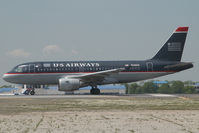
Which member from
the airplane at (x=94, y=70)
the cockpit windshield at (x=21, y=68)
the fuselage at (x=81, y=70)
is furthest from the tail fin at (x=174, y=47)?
the cockpit windshield at (x=21, y=68)

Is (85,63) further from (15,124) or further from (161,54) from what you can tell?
(15,124)

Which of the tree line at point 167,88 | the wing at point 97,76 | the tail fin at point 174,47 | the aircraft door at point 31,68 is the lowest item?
the tree line at point 167,88

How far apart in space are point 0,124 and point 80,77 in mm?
20359

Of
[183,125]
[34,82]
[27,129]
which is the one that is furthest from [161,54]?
[27,129]

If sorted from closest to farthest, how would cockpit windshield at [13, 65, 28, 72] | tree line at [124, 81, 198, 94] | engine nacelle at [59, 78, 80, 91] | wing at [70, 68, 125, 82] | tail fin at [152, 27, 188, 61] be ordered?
wing at [70, 68, 125, 82], engine nacelle at [59, 78, 80, 91], cockpit windshield at [13, 65, 28, 72], tail fin at [152, 27, 188, 61], tree line at [124, 81, 198, 94]

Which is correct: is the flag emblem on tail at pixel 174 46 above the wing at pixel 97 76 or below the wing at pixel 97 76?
above

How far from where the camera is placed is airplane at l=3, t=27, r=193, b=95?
3334 cm

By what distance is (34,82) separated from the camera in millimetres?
33812

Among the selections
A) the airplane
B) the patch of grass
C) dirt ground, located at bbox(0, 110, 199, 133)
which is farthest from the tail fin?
dirt ground, located at bbox(0, 110, 199, 133)

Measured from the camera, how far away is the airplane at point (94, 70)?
109 feet

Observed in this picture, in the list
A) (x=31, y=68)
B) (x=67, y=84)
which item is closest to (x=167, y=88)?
(x=31, y=68)

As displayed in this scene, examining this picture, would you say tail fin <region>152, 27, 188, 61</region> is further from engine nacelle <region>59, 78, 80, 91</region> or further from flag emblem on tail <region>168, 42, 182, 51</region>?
engine nacelle <region>59, 78, 80, 91</region>

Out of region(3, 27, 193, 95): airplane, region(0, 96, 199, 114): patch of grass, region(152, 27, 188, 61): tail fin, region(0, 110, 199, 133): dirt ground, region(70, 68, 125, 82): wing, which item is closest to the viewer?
region(0, 110, 199, 133): dirt ground

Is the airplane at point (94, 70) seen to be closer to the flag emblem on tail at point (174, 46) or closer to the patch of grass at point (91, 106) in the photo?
the flag emblem on tail at point (174, 46)
